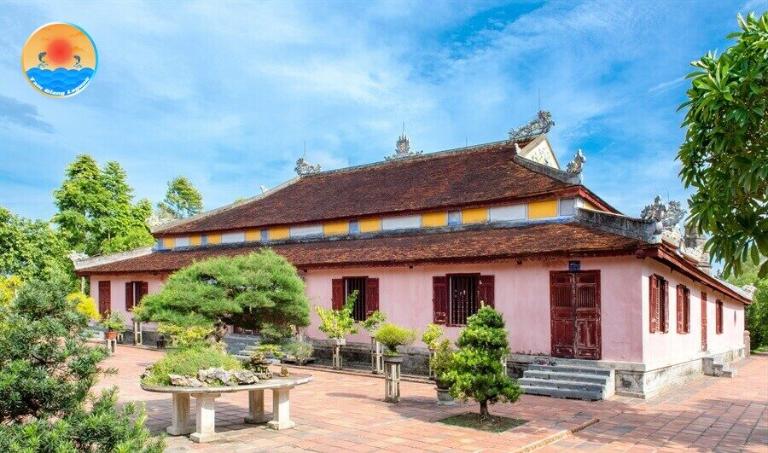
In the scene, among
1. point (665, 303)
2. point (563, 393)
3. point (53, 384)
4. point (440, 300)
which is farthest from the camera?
point (440, 300)

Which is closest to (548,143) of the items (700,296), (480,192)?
(480,192)

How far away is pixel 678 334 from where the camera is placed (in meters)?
14.6

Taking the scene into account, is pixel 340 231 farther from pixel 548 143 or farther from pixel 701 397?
pixel 701 397

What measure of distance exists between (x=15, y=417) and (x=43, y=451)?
25.7 inches

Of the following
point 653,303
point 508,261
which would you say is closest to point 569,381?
point 653,303

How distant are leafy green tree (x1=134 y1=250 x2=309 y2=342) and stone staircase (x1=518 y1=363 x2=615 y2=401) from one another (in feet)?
18.4

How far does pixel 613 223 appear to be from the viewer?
→ 12805mm

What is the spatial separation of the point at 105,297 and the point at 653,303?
67.6 ft

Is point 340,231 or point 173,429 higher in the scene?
point 340,231

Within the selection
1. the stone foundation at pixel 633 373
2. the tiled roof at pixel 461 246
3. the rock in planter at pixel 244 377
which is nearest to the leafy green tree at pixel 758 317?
the stone foundation at pixel 633 373

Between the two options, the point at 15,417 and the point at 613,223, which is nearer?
the point at 15,417

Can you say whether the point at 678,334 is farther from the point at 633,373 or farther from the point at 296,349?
the point at 296,349

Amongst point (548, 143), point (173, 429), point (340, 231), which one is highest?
point (548, 143)

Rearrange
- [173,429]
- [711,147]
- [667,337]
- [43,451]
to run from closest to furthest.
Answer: [43,451], [711,147], [173,429], [667,337]
